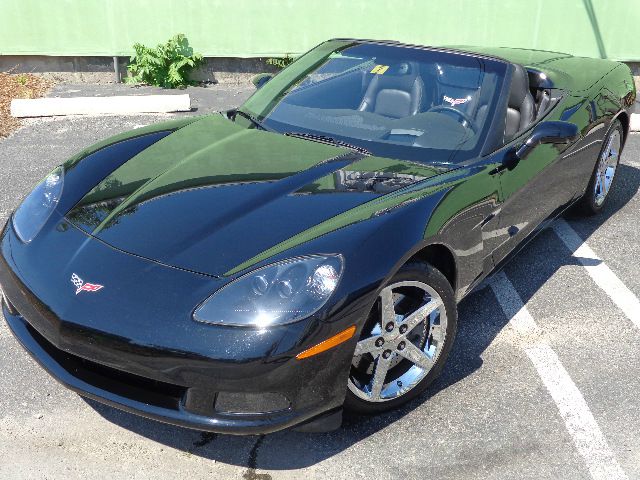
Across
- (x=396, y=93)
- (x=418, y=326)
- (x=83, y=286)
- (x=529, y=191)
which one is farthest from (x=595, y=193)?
(x=83, y=286)

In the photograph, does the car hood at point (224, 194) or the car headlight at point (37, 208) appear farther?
the car headlight at point (37, 208)

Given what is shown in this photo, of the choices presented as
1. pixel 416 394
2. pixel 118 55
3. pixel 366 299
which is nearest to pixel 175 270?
pixel 366 299

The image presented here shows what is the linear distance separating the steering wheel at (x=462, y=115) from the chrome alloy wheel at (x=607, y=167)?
5.49 ft

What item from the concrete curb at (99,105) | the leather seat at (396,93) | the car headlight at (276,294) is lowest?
the concrete curb at (99,105)

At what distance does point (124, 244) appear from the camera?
9.82ft

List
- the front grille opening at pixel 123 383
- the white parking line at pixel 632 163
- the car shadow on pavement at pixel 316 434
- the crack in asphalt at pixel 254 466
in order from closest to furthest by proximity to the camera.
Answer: the front grille opening at pixel 123 383 < the crack in asphalt at pixel 254 466 < the car shadow on pavement at pixel 316 434 < the white parking line at pixel 632 163

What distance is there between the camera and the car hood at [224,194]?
117 inches

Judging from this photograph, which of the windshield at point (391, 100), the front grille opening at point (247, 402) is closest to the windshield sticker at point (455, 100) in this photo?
the windshield at point (391, 100)

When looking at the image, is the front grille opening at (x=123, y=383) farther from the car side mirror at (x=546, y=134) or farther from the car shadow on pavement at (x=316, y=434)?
the car side mirror at (x=546, y=134)

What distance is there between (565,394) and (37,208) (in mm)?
A: 2546

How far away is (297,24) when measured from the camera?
8.80 meters

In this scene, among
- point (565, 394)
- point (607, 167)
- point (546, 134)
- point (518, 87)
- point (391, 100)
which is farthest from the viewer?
point (607, 167)

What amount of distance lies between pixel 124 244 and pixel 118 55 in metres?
6.39

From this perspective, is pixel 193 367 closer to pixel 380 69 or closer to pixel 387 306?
pixel 387 306
